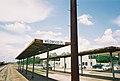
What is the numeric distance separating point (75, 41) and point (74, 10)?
1215mm

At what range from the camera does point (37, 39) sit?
1734 centimetres

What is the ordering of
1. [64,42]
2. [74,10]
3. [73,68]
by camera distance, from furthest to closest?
[64,42]
[74,10]
[73,68]

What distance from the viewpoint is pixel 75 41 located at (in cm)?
655

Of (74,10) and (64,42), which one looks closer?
(74,10)

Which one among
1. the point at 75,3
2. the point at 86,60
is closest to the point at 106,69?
the point at 86,60

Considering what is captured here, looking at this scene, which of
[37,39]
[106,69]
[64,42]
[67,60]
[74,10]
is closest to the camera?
[74,10]

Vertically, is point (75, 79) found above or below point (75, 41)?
below

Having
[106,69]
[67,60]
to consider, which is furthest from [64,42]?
[67,60]

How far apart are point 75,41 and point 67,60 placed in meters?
73.0

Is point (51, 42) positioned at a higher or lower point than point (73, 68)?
higher

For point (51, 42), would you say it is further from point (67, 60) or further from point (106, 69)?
point (67, 60)

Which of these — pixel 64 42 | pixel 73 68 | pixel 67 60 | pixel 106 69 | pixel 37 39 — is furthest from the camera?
pixel 67 60

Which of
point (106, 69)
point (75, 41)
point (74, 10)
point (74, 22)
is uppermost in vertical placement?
point (74, 10)

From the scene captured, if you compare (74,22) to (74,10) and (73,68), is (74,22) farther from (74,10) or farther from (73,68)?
(73,68)
